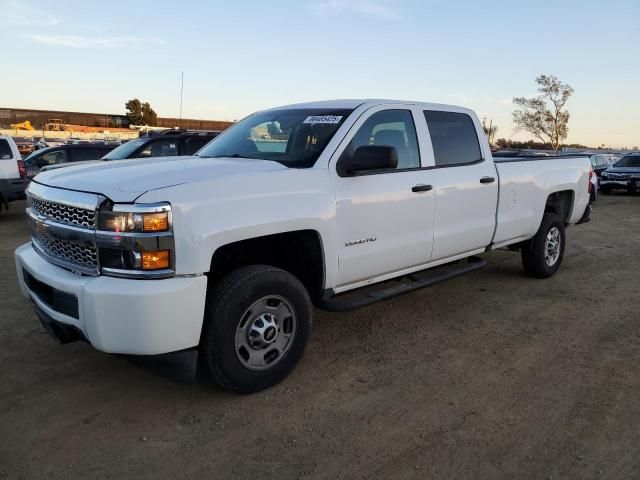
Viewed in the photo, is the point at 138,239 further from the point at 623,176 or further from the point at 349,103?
the point at 623,176

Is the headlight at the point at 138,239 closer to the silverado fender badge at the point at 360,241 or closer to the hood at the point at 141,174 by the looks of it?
the hood at the point at 141,174

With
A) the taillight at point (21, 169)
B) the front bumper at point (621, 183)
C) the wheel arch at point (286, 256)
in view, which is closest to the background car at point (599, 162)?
the front bumper at point (621, 183)

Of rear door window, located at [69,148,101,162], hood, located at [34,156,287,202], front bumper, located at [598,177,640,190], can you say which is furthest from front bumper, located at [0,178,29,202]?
front bumper, located at [598,177,640,190]

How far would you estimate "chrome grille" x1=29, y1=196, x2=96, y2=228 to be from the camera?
3019 millimetres

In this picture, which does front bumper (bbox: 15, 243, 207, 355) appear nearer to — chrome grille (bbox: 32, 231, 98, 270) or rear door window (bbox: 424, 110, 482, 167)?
chrome grille (bbox: 32, 231, 98, 270)

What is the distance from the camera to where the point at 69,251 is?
3.23m

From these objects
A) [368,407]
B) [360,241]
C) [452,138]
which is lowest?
[368,407]

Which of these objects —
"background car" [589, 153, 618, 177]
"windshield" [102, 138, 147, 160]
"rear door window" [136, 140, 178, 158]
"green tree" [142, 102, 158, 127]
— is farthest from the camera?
"green tree" [142, 102, 158, 127]

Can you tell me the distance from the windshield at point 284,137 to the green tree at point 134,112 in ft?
273

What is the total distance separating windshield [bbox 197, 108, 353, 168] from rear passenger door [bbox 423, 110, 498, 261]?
3.49ft

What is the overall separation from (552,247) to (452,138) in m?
2.43

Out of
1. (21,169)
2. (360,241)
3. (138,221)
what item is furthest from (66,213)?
(21,169)

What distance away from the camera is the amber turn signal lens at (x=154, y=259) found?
288cm

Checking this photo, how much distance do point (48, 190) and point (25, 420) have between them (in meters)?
1.41
